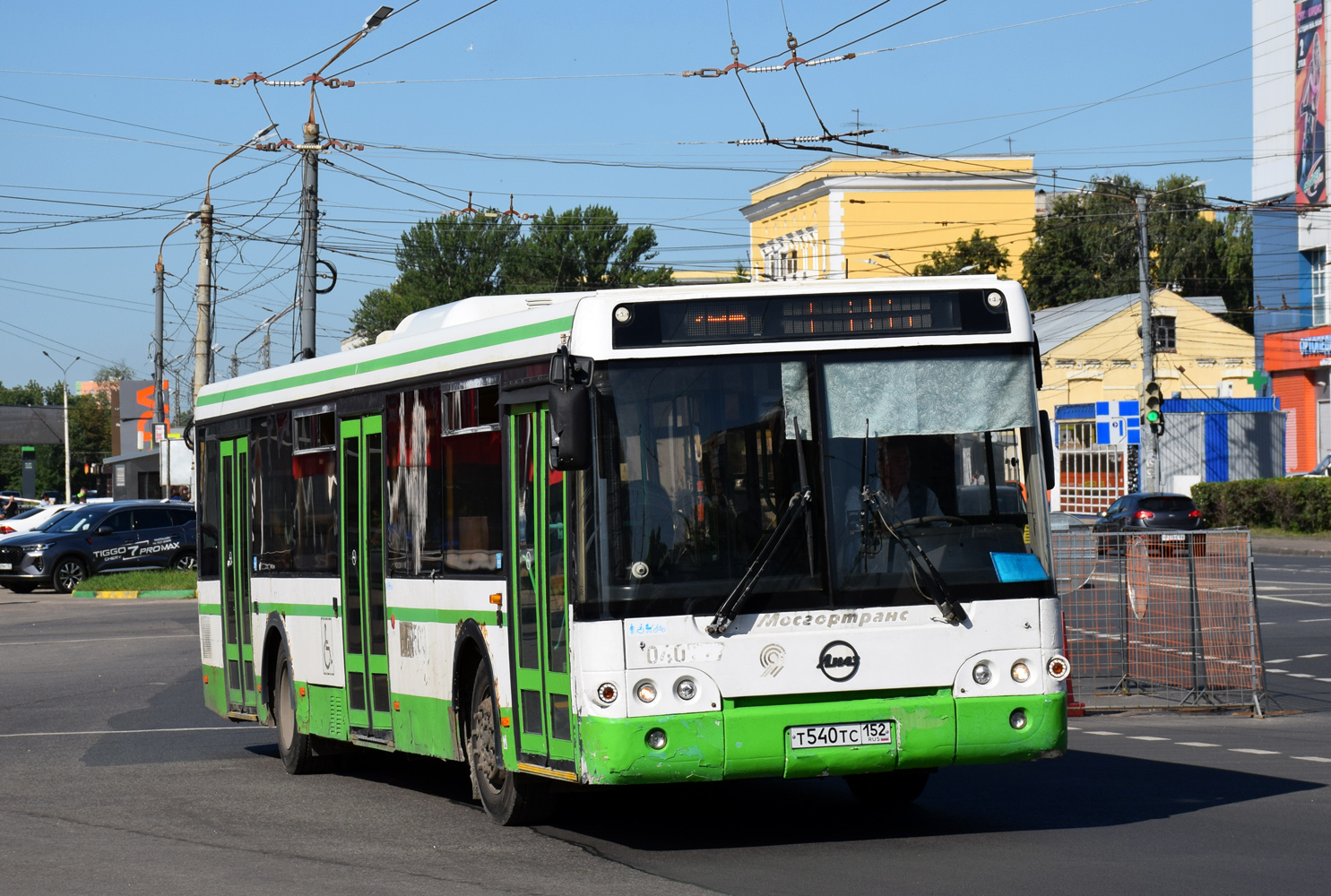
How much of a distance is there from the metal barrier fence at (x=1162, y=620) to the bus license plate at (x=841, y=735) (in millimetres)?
6270

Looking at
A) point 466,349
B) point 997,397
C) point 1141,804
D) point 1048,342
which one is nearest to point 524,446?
point 466,349

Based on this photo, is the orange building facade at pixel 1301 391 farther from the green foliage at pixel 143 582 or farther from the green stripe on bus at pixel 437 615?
the green stripe on bus at pixel 437 615

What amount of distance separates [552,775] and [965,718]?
1.92 m

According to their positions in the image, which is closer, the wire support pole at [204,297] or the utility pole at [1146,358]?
the wire support pole at [204,297]

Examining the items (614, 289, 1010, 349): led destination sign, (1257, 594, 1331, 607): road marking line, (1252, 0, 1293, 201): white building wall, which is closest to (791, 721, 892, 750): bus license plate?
(614, 289, 1010, 349): led destination sign

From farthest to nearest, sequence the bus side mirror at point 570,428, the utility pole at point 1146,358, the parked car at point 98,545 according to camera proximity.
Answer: the utility pole at point 1146,358
the parked car at point 98,545
the bus side mirror at point 570,428

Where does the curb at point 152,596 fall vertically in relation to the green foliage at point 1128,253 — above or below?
below

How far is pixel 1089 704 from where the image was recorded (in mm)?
14914

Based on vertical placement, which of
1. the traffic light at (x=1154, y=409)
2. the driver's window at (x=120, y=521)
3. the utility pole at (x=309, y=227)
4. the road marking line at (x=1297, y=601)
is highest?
the utility pole at (x=309, y=227)

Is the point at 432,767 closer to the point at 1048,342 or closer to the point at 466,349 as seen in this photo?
the point at 466,349

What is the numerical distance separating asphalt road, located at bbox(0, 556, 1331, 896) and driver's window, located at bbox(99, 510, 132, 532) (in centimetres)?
2330

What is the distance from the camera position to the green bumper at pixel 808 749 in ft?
26.4

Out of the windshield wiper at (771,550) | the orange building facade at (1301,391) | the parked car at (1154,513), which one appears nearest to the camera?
the windshield wiper at (771,550)

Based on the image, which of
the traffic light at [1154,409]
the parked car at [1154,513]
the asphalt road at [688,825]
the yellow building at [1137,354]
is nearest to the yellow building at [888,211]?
the yellow building at [1137,354]
